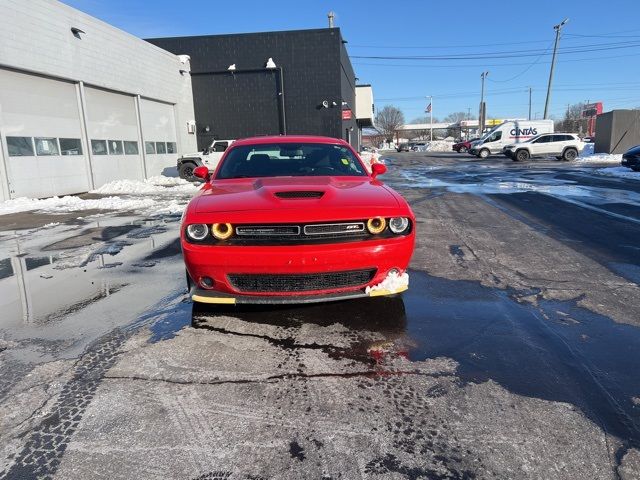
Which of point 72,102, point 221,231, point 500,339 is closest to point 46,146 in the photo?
point 72,102

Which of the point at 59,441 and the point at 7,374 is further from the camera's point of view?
the point at 7,374

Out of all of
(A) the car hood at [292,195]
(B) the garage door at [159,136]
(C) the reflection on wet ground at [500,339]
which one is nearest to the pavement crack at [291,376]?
(C) the reflection on wet ground at [500,339]

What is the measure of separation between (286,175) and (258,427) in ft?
9.30

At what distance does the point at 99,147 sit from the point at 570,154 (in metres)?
28.5

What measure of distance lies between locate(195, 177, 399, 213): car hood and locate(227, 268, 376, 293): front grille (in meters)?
0.50

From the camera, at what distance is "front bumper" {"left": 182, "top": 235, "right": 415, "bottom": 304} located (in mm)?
3256

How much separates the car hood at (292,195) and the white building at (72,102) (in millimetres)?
11643

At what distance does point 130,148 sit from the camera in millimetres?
18984

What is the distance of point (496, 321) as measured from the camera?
3.70 m

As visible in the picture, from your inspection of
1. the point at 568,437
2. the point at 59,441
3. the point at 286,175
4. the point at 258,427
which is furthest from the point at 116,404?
the point at 286,175

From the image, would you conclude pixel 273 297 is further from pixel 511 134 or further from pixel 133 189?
pixel 511 134

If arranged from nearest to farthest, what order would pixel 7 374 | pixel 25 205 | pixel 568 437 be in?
pixel 568 437
pixel 7 374
pixel 25 205

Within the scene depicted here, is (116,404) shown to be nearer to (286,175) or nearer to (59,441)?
(59,441)

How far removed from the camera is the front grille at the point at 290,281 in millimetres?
3336
